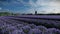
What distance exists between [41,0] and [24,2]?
12.4 inches

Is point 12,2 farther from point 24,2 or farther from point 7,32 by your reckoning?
point 7,32

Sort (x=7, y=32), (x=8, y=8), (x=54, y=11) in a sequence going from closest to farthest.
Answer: (x=7, y=32) → (x=54, y=11) → (x=8, y=8)

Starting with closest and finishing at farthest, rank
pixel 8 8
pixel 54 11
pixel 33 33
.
→ pixel 33 33 → pixel 54 11 → pixel 8 8

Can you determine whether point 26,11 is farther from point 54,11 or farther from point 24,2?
point 54,11

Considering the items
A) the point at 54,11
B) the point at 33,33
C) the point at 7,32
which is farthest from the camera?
the point at 54,11

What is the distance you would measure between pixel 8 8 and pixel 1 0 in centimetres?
20

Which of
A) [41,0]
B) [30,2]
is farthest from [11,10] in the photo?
[41,0]

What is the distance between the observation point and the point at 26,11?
2330 mm

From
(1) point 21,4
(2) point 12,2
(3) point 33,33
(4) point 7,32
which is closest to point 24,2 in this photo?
(1) point 21,4

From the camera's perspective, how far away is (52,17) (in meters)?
2.41

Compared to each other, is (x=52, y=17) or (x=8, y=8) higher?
(x=8, y=8)

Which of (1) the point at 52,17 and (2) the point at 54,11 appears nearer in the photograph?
(2) the point at 54,11

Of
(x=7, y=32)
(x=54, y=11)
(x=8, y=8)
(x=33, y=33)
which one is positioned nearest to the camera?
(x=33, y=33)

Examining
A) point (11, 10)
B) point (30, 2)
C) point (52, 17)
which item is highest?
point (30, 2)
